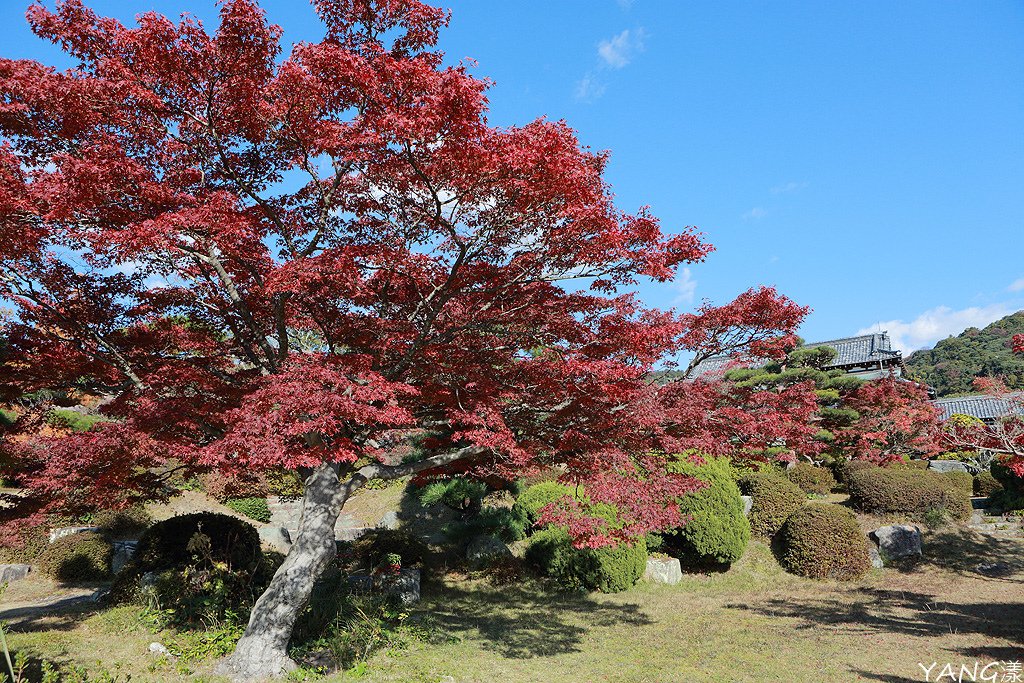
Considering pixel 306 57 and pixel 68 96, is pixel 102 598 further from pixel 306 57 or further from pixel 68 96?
pixel 306 57

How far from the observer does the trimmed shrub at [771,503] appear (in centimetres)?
1351

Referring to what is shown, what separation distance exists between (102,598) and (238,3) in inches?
348

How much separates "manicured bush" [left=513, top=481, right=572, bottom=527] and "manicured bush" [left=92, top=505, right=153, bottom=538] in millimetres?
8867

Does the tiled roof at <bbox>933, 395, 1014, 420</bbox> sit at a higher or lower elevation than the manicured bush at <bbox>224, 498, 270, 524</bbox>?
higher

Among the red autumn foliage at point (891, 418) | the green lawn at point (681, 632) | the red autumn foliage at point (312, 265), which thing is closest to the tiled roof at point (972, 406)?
the red autumn foliage at point (891, 418)

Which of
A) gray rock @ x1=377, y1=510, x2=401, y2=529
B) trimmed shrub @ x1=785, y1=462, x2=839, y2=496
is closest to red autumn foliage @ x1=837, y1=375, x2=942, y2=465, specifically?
trimmed shrub @ x1=785, y1=462, x2=839, y2=496

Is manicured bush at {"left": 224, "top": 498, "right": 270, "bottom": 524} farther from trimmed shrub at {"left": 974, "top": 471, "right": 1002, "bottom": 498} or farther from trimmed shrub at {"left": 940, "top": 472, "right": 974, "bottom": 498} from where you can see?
trimmed shrub at {"left": 974, "top": 471, "right": 1002, "bottom": 498}

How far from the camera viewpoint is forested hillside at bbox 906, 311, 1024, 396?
45438 mm

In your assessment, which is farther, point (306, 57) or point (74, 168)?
point (306, 57)

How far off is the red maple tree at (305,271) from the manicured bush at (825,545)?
19.9ft

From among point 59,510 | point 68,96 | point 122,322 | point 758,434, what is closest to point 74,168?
point 68,96

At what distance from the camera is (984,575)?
11555 millimetres

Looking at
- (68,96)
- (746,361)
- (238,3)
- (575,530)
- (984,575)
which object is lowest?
(984,575)

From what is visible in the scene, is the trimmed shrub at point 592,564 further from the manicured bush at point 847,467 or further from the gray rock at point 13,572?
the gray rock at point 13,572
